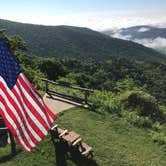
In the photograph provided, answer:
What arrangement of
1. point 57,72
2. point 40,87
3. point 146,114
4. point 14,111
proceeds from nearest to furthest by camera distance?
point 14,111 → point 146,114 → point 40,87 → point 57,72

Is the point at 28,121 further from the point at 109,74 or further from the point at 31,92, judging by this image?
the point at 109,74

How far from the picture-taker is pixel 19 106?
23.6 ft

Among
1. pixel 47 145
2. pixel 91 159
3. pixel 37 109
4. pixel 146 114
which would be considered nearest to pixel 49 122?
pixel 37 109

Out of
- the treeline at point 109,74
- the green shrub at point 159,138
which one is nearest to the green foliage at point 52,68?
the treeline at point 109,74

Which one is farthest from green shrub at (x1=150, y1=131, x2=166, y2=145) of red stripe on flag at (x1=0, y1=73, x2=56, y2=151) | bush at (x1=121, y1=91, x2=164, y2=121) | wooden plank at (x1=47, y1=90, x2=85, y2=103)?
red stripe on flag at (x1=0, y1=73, x2=56, y2=151)

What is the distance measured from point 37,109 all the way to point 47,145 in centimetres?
567

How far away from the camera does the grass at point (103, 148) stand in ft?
38.3

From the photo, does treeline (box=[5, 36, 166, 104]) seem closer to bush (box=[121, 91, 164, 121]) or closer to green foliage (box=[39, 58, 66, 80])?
green foliage (box=[39, 58, 66, 80])

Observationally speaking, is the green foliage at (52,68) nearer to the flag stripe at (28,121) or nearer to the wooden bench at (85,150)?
the wooden bench at (85,150)

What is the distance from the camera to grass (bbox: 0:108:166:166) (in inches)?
459

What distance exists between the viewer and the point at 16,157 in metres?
11.9

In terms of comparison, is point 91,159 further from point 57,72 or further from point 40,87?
point 57,72

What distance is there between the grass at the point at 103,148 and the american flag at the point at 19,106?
4678 mm

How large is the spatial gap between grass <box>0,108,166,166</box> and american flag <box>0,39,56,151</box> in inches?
184
